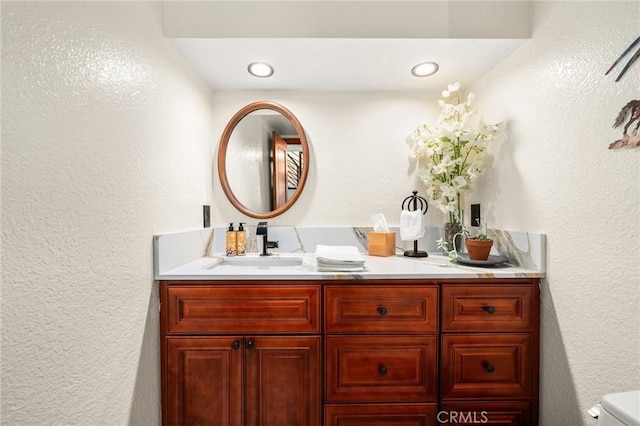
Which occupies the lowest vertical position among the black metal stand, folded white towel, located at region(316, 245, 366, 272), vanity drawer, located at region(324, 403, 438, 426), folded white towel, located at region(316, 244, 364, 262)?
vanity drawer, located at region(324, 403, 438, 426)

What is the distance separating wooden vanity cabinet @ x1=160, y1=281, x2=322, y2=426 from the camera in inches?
44.6

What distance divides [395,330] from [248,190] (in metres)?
1.15

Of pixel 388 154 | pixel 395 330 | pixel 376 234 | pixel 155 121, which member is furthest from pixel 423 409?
pixel 155 121

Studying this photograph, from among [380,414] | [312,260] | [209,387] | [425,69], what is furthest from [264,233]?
[425,69]

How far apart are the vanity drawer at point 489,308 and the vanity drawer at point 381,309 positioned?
2.6 inches

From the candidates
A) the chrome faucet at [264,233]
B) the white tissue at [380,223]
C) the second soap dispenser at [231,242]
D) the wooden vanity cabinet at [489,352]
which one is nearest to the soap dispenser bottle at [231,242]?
the second soap dispenser at [231,242]

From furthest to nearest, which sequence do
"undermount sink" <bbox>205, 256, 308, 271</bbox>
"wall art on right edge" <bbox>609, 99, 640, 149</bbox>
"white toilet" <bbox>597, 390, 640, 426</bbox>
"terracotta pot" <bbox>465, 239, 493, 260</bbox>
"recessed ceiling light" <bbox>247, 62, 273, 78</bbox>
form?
"undermount sink" <bbox>205, 256, 308, 271</bbox> < "recessed ceiling light" <bbox>247, 62, 273, 78</bbox> < "terracotta pot" <bbox>465, 239, 493, 260</bbox> < "wall art on right edge" <bbox>609, 99, 640, 149</bbox> < "white toilet" <bbox>597, 390, 640, 426</bbox>

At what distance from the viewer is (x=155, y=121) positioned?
1.13m

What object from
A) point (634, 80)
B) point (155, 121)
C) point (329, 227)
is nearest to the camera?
point (634, 80)

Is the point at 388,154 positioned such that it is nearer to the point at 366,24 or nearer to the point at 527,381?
the point at 366,24

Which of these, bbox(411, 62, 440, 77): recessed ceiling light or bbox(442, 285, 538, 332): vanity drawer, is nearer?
bbox(442, 285, 538, 332): vanity drawer

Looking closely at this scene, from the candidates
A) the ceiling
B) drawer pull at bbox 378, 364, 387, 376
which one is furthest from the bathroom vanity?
the ceiling

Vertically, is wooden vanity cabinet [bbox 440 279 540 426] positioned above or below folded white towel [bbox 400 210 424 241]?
below

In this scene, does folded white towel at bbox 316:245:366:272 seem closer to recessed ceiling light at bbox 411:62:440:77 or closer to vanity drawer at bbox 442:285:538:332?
vanity drawer at bbox 442:285:538:332
